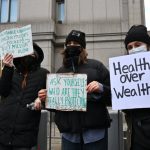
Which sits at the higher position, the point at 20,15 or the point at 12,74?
the point at 20,15

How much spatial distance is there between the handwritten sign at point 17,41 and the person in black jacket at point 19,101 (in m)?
0.15

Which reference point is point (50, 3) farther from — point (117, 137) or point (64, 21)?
point (117, 137)

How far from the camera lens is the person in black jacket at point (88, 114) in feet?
11.7

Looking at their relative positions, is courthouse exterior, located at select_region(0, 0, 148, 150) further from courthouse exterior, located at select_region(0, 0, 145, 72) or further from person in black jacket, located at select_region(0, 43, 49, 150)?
person in black jacket, located at select_region(0, 43, 49, 150)

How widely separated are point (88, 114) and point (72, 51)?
71cm

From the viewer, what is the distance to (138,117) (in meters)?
3.17

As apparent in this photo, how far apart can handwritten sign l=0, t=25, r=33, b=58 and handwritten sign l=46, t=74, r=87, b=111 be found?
0.58 m

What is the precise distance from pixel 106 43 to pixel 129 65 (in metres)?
16.6

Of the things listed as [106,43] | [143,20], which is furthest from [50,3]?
[143,20]

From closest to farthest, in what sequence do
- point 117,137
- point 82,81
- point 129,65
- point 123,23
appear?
point 129,65 < point 82,81 < point 117,137 < point 123,23

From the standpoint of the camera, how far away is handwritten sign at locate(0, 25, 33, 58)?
4.26 metres

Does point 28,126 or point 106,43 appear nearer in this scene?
point 28,126

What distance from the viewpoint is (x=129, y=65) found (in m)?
3.42

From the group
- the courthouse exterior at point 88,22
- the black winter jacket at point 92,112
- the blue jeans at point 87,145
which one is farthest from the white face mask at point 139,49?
the courthouse exterior at point 88,22
